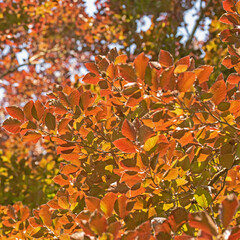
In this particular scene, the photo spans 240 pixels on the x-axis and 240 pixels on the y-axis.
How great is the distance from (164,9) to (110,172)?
5.30m

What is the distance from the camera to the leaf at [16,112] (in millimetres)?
1454

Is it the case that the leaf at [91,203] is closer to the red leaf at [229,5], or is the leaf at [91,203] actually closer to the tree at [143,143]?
the tree at [143,143]

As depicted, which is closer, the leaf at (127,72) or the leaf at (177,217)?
the leaf at (177,217)

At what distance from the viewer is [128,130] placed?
3.83ft

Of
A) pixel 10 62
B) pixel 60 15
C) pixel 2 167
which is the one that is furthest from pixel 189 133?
pixel 60 15

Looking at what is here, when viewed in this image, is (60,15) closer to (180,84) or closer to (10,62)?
(10,62)

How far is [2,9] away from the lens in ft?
19.2

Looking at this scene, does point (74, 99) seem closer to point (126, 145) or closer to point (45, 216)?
point (126, 145)

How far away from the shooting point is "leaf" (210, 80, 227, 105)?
51.4 inches

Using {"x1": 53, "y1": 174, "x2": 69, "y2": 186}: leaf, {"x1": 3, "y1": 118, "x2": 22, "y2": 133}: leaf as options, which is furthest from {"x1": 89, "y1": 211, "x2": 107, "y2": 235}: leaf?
{"x1": 53, "y1": 174, "x2": 69, "y2": 186}: leaf

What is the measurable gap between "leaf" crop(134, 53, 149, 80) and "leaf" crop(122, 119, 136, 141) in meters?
0.21

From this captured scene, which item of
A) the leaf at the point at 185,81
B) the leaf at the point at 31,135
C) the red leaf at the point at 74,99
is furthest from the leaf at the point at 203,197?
the leaf at the point at 31,135

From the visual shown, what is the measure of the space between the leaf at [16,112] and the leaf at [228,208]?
1.06 m

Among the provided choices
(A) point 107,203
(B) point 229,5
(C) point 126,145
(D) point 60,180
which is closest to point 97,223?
(A) point 107,203
